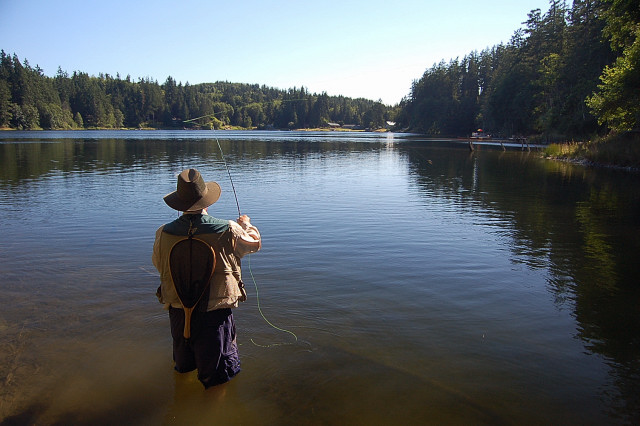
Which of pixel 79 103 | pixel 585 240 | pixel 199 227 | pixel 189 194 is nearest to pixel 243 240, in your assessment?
pixel 199 227

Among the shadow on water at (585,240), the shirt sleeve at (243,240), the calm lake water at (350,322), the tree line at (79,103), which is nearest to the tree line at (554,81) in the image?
the shadow on water at (585,240)

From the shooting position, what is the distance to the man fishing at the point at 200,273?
14.3 feet

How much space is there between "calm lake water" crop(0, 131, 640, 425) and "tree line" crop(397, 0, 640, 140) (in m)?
15.9

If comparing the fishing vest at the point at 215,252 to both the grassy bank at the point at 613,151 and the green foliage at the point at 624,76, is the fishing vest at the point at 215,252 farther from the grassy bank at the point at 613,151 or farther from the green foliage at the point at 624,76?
the grassy bank at the point at 613,151

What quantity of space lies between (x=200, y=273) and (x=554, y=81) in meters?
69.5

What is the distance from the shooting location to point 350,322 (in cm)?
719

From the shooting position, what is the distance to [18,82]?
12338 centimetres

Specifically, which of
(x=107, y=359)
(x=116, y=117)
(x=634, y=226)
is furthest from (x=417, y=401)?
(x=116, y=117)

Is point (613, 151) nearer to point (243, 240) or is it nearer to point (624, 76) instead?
point (624, 76)

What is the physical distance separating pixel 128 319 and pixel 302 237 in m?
6.50

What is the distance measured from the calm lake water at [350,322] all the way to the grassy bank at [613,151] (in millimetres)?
19520

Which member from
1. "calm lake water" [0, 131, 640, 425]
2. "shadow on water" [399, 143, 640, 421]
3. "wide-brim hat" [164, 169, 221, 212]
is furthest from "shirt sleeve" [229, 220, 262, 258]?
"shadow on water" [399, 143, 640, 421]

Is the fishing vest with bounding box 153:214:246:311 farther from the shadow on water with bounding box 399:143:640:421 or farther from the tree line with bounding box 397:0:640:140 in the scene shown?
the tree line with bounding box 397:0:640:140

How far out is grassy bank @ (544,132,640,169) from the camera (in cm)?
3181
